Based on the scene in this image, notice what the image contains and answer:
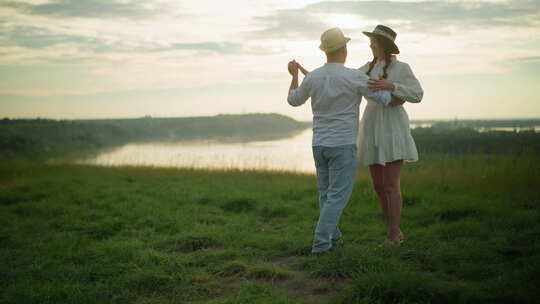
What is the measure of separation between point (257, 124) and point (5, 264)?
9109 centimetres

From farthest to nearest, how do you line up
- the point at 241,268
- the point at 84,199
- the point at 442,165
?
the point at 442,165 → the point at 84,199 → the point at 241,268

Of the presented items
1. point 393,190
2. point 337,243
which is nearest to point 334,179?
point 393,190

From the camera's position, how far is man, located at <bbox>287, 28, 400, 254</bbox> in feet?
11.5

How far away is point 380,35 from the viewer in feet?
12.4

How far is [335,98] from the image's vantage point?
11.6 ft

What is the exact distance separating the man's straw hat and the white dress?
58 cm

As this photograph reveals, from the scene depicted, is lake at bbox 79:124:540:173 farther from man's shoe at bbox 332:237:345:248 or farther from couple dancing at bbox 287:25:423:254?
man's shoe at bbox 332:237:345:248

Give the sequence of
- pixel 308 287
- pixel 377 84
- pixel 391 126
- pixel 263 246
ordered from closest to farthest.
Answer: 1. pixel 308 287
2. pixel 377 84
3. pixel 391 126
4. pixel 263 246

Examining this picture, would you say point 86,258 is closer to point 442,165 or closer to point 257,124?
point 442,165

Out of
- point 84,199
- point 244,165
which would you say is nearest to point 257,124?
point 244,165

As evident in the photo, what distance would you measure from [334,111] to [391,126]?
65 cm

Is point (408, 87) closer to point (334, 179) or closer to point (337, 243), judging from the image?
point (334, 179)

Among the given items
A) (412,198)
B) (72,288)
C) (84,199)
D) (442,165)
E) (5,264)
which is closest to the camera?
(72,288)

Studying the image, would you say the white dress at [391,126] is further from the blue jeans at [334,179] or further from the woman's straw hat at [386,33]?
the blue jeans at [334,179]
